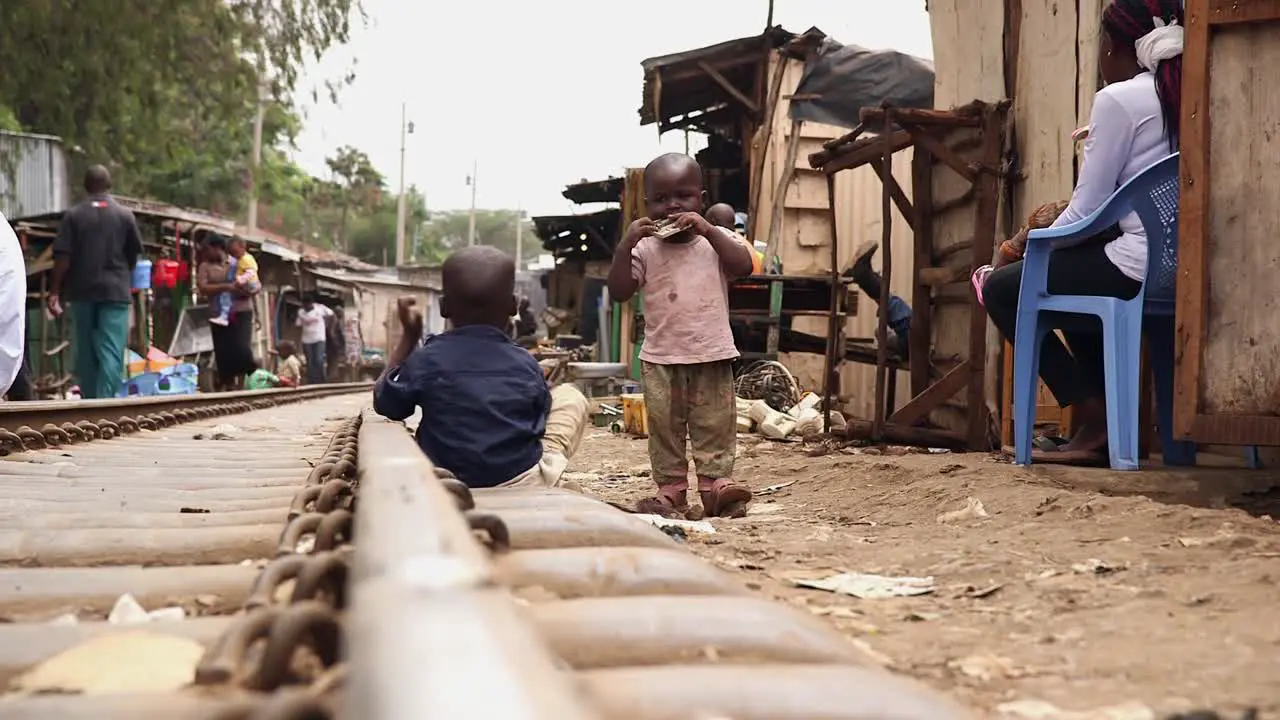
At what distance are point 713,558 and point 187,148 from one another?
53.3 feet

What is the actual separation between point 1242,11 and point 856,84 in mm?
7541

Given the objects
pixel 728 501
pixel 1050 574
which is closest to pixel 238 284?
pixel 728 501

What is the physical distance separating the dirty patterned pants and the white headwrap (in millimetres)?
1846

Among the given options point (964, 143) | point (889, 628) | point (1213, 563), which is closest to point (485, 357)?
point (889, 628)

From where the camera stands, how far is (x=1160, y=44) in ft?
11.8

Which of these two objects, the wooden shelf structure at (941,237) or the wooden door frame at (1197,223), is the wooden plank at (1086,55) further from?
the wooden door frame at (1197,223)

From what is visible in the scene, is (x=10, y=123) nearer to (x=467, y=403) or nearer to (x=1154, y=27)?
(x=467, y=403)

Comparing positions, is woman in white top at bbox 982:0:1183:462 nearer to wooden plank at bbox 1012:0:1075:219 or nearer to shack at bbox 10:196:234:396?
wooden plank at bbox 1012:0:1075:219

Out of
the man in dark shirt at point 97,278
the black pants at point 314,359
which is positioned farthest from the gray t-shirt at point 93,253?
the black pants at point 314,359

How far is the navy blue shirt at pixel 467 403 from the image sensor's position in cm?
318

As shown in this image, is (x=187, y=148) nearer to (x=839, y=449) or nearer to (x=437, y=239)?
(x=839, y=449)

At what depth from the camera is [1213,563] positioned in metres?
2.41

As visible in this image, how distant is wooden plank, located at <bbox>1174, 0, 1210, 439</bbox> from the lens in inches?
129

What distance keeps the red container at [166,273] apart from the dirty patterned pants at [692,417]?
13381 millimetres
